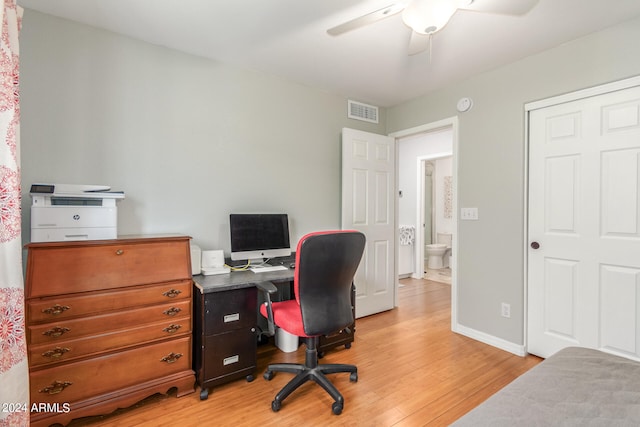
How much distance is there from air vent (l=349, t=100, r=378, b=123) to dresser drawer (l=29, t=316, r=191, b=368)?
108 inches

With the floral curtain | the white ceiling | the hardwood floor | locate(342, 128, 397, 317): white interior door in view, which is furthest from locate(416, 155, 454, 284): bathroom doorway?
the floral curtain

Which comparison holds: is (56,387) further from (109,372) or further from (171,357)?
(171,357)

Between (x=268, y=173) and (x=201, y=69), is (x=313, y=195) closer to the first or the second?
(x=268, y=173)

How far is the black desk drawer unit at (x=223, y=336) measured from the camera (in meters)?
1.96

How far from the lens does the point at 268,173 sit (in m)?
2.91

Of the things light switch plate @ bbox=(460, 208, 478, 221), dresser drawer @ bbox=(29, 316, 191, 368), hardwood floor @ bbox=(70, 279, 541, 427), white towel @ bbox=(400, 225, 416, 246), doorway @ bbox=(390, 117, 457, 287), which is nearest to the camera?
dresser drawer @ bbox=(29, 316, 191, 368)

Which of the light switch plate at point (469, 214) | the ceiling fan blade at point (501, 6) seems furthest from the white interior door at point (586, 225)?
the ceiling fan blade at point (501, 6)

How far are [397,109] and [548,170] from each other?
1.81 metres

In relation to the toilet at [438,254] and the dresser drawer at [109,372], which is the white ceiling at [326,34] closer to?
the dresser drawer at [109,372]

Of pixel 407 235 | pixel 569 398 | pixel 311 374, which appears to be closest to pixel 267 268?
pixel 311 374

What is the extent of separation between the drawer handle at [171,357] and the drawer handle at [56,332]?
0.56 metres

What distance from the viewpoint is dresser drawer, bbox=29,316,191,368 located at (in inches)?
63.2

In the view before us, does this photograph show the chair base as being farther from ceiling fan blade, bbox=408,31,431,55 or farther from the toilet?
the toilet

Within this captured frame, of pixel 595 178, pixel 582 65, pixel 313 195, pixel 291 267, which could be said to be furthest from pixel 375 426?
pixel 582 65
